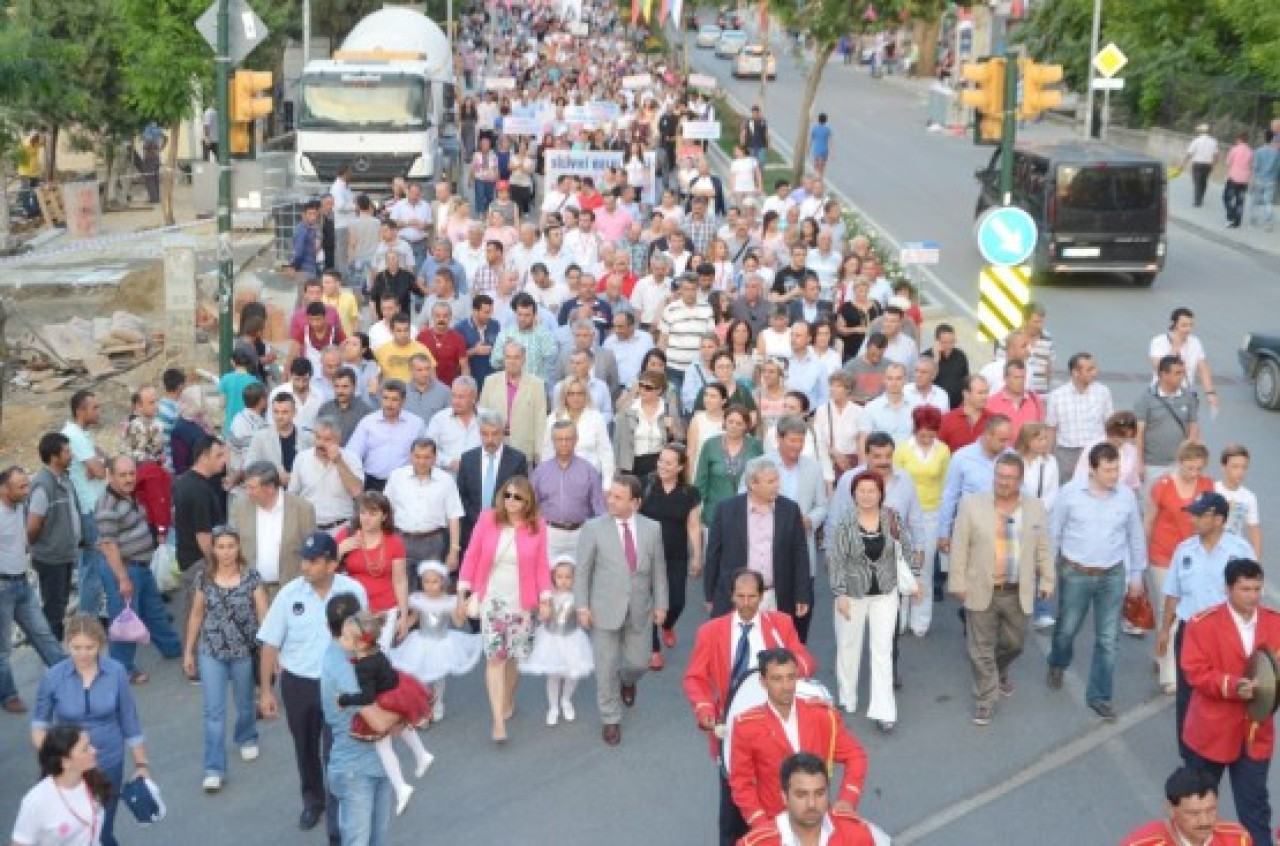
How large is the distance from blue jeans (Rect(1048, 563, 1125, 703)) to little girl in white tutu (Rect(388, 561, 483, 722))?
3.46 meters

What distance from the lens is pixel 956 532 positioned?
34.3ft

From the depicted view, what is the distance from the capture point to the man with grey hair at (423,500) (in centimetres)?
1124

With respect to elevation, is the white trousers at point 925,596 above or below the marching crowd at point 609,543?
below

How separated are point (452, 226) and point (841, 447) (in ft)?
29.0

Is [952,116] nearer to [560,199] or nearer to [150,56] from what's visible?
[150,56]

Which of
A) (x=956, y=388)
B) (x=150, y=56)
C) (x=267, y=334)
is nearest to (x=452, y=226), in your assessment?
(x=267, y=334)

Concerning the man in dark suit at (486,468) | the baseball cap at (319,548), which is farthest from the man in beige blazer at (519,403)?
the baseball cap at (319,548)

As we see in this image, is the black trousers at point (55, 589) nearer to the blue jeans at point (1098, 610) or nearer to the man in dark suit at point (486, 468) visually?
the man in dark suit at point (486, 468)

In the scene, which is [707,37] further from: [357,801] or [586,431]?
[357,801]

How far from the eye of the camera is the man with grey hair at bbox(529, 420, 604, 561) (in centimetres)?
1128

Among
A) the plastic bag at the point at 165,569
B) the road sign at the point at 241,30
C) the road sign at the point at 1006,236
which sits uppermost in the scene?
the road sign at the point at 241,30

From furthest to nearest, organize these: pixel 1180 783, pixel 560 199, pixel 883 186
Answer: pixel 883 186 → pixel 560 199 → pixel 1180 783

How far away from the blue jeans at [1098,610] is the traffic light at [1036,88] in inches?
292

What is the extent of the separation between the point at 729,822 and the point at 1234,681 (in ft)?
7.85
